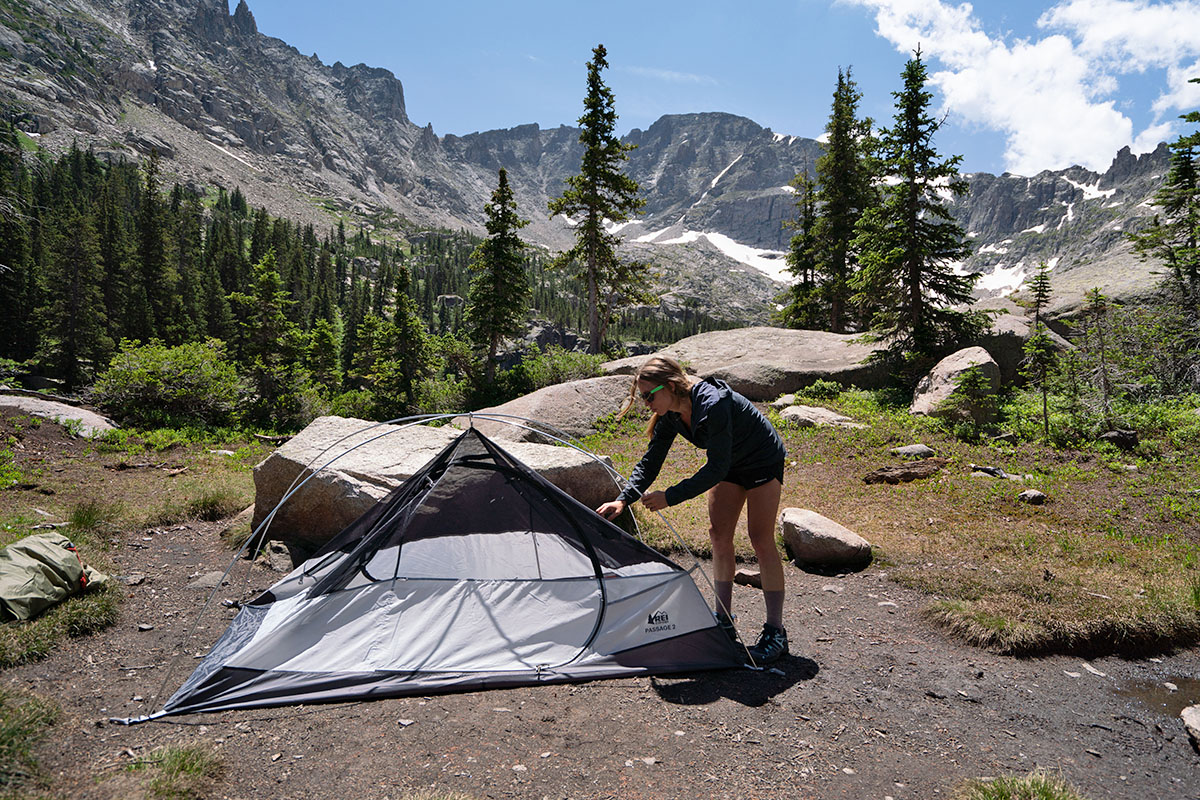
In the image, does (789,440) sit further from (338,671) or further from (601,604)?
(338,671)

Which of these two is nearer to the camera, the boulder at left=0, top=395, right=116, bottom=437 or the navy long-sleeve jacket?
the navy long-sleeve jacket

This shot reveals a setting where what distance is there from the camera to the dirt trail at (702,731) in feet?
10.8

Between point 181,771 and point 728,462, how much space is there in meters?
3.78

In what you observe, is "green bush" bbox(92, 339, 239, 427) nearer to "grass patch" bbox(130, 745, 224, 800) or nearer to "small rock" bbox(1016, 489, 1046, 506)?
"grass patch" bbox(130, 745, 224, 800)

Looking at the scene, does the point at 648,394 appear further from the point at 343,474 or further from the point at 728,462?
the point at 343,474

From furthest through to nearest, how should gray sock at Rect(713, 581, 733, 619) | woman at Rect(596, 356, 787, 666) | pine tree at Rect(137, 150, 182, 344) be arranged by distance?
pine tree at Rect(137, 150, 182, 344), gray sock at Rect(713, 581, 733, 619), woman at Rect(596, 356, 787, 666)

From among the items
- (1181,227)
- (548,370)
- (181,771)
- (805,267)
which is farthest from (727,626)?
(805,267)

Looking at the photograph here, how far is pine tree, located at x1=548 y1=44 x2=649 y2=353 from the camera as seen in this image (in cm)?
2334

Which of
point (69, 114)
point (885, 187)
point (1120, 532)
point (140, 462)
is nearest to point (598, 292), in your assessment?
point (885, 187)

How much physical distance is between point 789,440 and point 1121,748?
30.1 ft

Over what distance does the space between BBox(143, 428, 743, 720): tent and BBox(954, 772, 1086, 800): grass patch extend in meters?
1.75

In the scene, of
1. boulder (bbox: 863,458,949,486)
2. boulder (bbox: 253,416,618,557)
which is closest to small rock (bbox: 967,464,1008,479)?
boulder (bbox: 863,458,949,486)

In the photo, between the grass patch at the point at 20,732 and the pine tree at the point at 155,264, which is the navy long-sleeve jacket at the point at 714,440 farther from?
the pine tree at the point at 155,264

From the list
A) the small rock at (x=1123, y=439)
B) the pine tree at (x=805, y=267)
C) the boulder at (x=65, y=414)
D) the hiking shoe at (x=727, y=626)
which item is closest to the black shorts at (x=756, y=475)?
the hiking shoe at (x=727, y=626)
